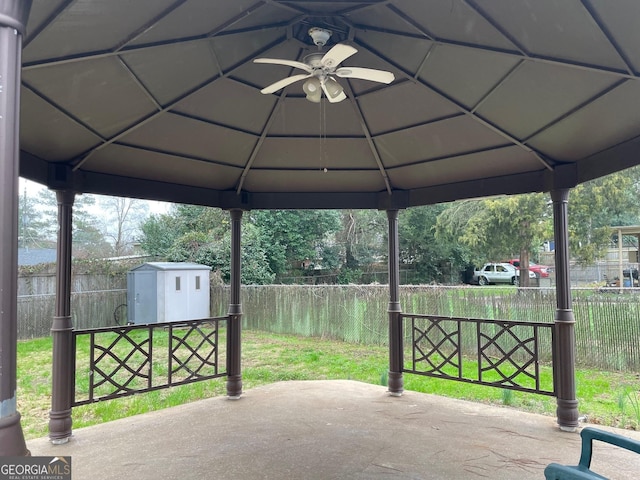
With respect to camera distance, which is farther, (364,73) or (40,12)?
(364,73)

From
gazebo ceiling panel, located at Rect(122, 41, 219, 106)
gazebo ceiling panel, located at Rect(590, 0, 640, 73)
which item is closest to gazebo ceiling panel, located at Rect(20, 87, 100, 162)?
gazebo ceiling panel, located at Rect(122, 41, 219, 106)

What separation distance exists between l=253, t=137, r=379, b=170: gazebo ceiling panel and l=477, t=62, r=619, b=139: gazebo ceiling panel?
4.40 feet

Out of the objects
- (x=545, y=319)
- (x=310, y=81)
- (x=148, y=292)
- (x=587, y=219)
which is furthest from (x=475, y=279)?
(x=310, y=81)

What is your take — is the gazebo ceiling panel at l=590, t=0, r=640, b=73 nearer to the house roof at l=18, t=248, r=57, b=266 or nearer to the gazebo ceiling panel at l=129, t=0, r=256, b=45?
the gazebo ceiling panel at l=129, t=0, r=256, b=45

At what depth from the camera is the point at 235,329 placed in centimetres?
495

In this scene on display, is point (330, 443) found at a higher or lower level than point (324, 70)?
lower

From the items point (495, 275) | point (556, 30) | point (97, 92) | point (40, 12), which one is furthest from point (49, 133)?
point (495, 275)

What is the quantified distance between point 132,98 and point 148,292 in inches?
286

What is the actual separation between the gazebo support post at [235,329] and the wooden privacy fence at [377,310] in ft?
12.8

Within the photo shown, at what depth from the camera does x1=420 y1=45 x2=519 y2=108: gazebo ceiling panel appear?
8.92ft

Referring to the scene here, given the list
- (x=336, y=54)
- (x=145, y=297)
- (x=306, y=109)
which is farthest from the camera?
(x=145, y=297)

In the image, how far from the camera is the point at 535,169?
415 cm

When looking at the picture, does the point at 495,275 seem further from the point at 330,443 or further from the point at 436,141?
the point at 330,443

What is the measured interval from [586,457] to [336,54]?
259cm
